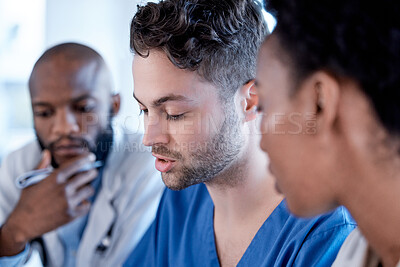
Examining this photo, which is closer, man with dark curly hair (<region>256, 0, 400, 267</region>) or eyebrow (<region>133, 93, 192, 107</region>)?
man with dark curly hair (<region>256, 0, 400, 267</region>)

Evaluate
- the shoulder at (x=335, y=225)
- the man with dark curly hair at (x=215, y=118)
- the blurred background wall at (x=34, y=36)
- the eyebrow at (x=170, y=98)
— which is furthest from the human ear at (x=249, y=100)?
the blurred background wall at (x=34, y=36)

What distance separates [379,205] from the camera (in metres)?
0.46

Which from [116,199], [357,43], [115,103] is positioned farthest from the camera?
[115,103]

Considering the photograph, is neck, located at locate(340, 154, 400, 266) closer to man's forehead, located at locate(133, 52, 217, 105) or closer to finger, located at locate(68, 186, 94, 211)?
man's forehead, located at locate(133, 52, 217, 105)

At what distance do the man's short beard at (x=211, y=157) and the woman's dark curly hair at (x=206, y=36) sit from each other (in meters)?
0.07

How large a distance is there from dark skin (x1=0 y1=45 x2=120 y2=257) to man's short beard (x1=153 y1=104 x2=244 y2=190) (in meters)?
0.41

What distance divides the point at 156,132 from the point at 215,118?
12 centimetres

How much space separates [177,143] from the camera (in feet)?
2.55

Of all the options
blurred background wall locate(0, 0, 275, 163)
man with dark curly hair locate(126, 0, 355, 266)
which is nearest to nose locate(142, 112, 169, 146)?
man with dark curly hair locate(126, 0, 355, 266)

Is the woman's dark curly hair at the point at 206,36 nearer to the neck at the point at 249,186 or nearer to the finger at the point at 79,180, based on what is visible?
the neck at the point at 249,186

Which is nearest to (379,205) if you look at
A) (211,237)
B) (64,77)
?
(211,237)

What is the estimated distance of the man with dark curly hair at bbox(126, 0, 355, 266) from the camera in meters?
Result: 0.76

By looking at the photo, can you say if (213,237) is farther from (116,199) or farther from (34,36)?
(34,36)

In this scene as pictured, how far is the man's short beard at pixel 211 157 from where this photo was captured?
791 millimetres
